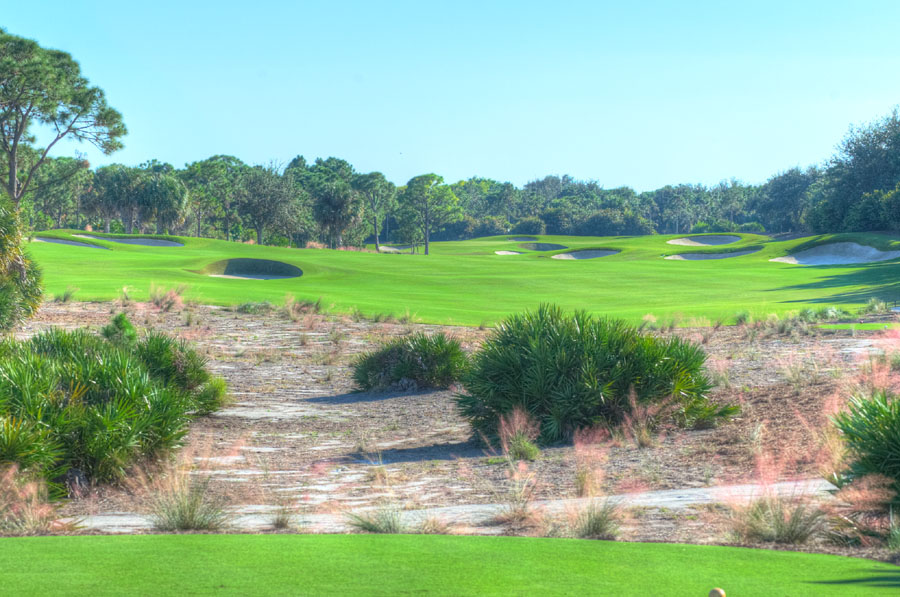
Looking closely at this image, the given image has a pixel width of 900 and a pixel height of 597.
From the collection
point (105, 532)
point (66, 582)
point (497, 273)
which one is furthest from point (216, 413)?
point (497, 273)

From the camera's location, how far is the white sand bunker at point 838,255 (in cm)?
5962

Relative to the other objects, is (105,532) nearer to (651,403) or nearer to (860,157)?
(651,403)

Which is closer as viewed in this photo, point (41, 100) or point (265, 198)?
point (41, 100)

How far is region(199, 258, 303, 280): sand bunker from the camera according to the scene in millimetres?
53062

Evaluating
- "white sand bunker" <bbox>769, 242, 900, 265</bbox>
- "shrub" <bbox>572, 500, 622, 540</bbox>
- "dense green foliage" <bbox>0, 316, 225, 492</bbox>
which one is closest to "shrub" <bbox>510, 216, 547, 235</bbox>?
"white sand bunker" <bbox>769, 242, 900, 265</bbox>

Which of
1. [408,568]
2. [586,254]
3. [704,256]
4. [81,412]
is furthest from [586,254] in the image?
[408,568]

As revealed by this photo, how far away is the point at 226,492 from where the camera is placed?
10531mm

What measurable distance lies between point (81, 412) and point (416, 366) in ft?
31.1

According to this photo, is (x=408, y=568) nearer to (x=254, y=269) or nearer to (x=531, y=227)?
(x=254, y=269)

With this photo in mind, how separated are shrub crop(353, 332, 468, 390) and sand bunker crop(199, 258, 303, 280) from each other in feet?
110

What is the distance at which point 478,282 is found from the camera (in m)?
48.6

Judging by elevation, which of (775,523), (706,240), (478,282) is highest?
(706,240)

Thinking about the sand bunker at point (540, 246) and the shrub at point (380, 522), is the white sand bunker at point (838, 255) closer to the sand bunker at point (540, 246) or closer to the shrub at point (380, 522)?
the sand bunker at point (540, 246)

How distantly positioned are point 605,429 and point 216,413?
7.31 m
